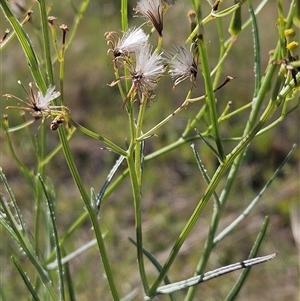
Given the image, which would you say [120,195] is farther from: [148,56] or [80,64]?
[148,56]

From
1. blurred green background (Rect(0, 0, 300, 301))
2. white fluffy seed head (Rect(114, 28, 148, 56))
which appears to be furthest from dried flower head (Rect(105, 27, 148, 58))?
blurred green background (Rect(0, 0, 300, 301))

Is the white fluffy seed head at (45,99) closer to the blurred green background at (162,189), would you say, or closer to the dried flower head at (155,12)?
the dried flower head at (155,12)

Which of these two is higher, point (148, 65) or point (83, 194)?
point (148, 65)

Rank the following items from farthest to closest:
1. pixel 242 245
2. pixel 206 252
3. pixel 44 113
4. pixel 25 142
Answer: pixel 25 142, pixel 242 245, pixel 206 252, pixel 44 113

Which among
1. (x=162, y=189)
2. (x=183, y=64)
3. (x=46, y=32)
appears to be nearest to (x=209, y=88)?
(x=183, y=64)

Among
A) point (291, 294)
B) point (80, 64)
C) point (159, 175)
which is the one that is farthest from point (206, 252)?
point (80, 64)

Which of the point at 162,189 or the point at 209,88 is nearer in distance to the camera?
the point at 209,88

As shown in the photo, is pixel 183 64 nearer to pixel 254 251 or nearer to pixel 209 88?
pixel 209 88

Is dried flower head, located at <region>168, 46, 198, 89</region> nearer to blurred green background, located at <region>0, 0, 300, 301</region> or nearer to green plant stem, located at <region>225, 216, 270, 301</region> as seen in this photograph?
green plant stem, located at <region>225, 216, 270, 301</region>
